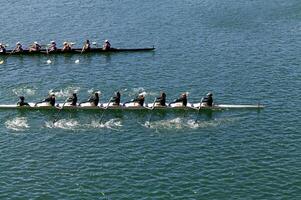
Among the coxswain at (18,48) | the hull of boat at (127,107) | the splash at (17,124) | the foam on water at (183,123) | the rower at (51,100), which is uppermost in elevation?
the coxswain at (18,48)

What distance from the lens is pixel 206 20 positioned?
327ft

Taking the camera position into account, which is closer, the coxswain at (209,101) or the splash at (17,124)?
the splash at (17,124)

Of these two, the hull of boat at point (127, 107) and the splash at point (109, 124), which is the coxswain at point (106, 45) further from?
the splash at point (109, 124)

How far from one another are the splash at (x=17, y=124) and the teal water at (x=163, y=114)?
5.0 inches

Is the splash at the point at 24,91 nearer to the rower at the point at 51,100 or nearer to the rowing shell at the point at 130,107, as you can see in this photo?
the rowing shell at the point at 130,107

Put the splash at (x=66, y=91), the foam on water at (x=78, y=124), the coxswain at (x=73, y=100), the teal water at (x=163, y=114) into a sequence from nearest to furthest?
the teal water at (x=163, y=114)
the foam on water at (x=78, y=124)
the coxswain at (x=73, y=100)
the splash at (x=66, y=91)

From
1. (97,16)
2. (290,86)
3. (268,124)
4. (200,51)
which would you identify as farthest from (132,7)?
(268,124)

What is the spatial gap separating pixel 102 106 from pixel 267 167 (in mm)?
22229

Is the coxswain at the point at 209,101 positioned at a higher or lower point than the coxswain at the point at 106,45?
lower

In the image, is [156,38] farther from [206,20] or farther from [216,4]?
[216,4]

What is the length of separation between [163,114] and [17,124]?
1677cm

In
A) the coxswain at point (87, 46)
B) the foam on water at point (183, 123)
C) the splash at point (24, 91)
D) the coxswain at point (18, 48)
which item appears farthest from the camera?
the coxswain at point (18, 48)

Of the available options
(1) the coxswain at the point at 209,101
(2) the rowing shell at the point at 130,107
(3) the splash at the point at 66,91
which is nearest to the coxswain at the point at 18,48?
(3) the splash at the point at 66,91

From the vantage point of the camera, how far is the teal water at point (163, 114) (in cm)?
5050
